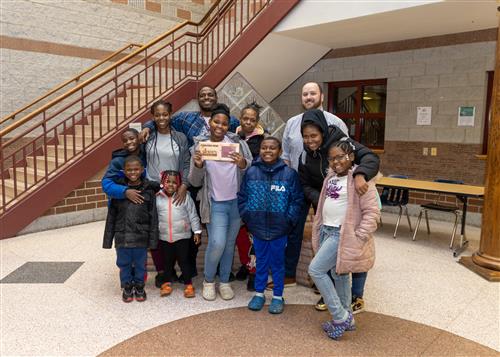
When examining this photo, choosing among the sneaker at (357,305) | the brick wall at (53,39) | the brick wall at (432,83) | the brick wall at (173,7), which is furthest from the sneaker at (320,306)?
the brick wall at (173,7)

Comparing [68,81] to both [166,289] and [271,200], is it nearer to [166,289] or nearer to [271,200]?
[166,289]

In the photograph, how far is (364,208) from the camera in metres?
2.44

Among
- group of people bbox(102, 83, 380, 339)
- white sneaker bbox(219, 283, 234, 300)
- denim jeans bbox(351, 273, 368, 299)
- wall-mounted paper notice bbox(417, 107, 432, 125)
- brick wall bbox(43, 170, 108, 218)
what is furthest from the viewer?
wall-mounted paper notice bbox(417, 107, 432, 125)

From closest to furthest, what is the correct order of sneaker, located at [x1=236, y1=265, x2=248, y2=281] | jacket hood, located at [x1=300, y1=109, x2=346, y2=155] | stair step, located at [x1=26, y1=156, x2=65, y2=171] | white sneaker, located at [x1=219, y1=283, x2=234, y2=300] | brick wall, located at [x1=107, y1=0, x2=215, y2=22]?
jacket hood, located at [x1=300, y1=109, x2=346, y2=155] → white sneaker, located at [x1=219, y1=283, x2=234, y2=300] → sneaker, located at [x1=236, y1=265, x2=248, y2=281] → stair step, located at [x1=26, y1=156, x2=65, y2=171] → brick wall, located at [x1=107, y1=0, x2=215, y2=22]

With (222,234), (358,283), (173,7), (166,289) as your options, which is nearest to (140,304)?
(166,289)

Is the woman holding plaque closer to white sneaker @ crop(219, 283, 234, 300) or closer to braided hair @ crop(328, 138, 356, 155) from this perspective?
white sneaker @ crop(219, 283, 234, 300)

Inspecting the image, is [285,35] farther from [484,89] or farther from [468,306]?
[468,306]

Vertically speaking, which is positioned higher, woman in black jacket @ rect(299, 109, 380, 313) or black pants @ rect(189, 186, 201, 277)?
woman in black jacket @ rect(299, 109, 380, 313)

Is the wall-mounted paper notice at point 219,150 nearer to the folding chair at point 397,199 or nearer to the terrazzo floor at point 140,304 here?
the terrazzo floor at point 140,304

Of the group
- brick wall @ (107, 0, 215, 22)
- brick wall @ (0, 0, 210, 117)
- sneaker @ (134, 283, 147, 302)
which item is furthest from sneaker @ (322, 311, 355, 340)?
brick wall @ (107, 0, 215, 22)

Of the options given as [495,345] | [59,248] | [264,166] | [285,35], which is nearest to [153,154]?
[264,166]

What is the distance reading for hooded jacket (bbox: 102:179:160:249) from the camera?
2.98 metres

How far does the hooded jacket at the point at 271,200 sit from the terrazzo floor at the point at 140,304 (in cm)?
66

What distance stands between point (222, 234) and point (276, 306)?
2.19ft
